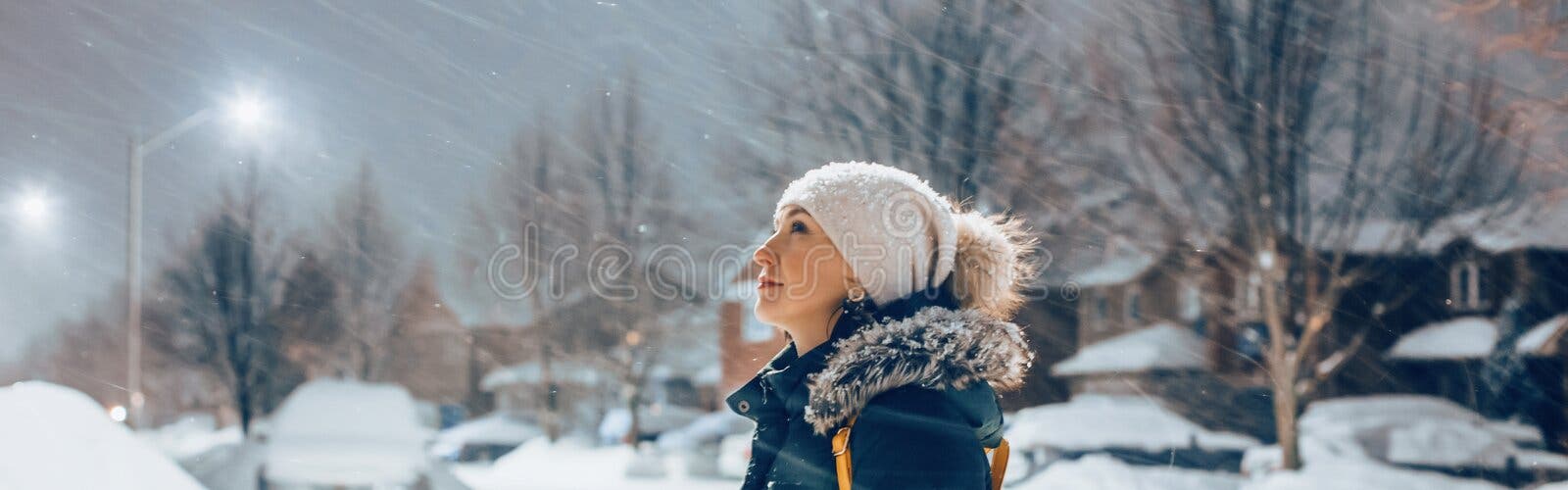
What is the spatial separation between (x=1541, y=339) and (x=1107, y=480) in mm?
13262

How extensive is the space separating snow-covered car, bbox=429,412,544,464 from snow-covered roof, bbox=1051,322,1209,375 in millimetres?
17656

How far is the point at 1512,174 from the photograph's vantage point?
18.0 metres

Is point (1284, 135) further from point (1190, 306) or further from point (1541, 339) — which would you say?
point (1190, 306)

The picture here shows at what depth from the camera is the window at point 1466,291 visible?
82.0ft

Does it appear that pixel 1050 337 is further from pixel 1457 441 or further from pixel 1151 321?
pixel 1457 441

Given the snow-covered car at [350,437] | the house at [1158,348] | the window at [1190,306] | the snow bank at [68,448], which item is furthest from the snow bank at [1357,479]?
the snow bank at [68,448]

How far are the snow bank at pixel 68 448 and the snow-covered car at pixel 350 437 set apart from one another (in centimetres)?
592

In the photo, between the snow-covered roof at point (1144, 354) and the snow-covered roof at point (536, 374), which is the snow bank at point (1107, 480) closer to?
the snow-covered roof at point (1144, 354)

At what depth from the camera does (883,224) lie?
2326 millimetres

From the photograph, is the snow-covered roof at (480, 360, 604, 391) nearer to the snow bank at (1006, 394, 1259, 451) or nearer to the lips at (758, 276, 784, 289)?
the snow bank at (1006, 394, 1259, 451)

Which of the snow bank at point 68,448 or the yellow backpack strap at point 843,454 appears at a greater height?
the yellow backpack strap at point 843,454

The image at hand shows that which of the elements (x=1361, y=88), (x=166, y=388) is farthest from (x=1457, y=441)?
(x=166, y=388)

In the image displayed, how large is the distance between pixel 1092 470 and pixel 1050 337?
12.4m

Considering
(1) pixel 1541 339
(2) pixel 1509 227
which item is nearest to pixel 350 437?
(2) pixel 1509 227
